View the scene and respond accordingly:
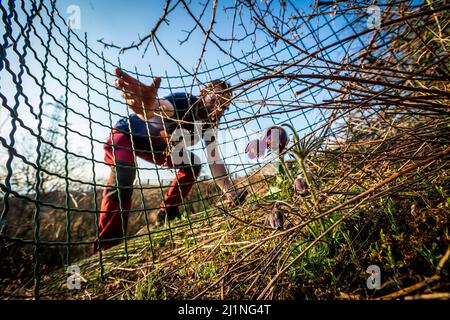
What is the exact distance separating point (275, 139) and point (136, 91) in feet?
5.02

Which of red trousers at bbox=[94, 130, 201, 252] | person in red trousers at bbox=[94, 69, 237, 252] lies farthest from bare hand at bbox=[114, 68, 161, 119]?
red trousers at bbox=[94, 130, 201, 252]

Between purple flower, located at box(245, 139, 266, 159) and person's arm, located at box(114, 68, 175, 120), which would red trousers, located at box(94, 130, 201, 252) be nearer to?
person's arm, located at box(114, 68, 175, 120)

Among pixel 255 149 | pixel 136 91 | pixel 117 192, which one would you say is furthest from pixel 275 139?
pixel 117 192

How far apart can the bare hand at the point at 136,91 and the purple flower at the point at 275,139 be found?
Answer: 46.1 inches

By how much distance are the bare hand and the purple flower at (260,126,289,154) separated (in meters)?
1.17

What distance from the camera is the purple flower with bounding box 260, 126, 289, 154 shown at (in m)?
0.72

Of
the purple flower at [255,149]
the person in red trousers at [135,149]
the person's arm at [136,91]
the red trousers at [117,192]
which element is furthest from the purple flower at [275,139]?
the person's arm at [136,91]

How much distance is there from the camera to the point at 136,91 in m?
1.84

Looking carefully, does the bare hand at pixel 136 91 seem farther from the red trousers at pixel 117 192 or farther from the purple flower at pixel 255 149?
the purple flower at pixel 255 149

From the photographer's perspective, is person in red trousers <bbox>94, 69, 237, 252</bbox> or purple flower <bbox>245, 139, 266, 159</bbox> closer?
purple flower <bbox>245, 139, 266, 159</bbox>

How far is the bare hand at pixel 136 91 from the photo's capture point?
171 cm

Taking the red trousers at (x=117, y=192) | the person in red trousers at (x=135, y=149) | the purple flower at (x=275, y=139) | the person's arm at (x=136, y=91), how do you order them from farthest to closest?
the red trousers at (x=117, y=192)
the person's arm at (x=136, y=91)
the person in red trousers at (x=135, y=149)
the purple flower at (x=275, y=139)

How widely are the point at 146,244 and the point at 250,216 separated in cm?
75

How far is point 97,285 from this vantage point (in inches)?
39.7
